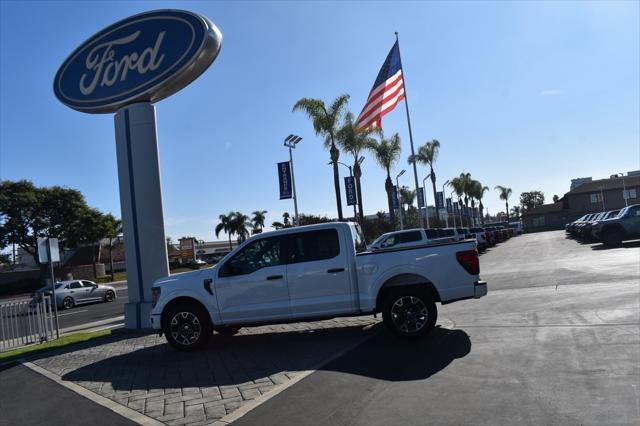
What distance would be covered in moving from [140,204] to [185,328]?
488cm

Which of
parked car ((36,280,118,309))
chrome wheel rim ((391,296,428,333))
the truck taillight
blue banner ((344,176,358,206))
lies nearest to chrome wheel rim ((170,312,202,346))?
chrome wheel rim ((391,296,428,333))

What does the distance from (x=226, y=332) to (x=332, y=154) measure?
24.4 m

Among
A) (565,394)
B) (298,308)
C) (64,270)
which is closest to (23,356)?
(298,308)

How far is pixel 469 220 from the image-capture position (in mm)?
91875

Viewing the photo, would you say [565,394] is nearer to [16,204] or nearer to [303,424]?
[303,424]

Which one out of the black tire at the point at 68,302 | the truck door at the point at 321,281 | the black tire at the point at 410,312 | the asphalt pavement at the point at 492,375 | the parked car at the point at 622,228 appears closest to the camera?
the asphalt pavement at the point at 492,375

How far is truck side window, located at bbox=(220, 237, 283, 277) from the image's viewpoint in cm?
858

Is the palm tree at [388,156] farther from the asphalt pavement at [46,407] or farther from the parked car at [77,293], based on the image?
the asphalt pavement at [46,407]

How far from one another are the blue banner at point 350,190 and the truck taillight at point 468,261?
26.6 meters

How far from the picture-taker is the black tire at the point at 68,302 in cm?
2662

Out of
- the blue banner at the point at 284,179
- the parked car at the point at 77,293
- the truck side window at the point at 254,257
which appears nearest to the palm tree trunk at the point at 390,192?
the blue banner at the point at 284,179

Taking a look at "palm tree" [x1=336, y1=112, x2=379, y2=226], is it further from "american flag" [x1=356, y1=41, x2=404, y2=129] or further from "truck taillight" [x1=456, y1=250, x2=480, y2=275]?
"truck taillight" [x1=456, y1=250, x2=480, y2=275]

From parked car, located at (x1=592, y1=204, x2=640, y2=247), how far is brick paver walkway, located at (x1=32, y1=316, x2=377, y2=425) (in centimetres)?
1794

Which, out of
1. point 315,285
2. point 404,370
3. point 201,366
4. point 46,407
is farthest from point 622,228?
point 46,407
